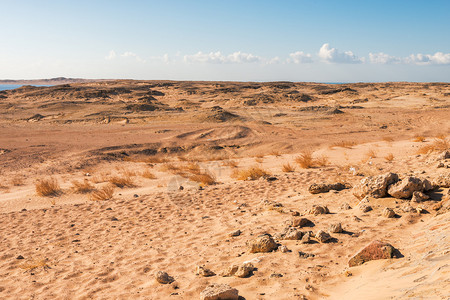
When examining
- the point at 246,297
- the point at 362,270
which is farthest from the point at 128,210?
the point at 362,270

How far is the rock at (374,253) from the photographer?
4.28m

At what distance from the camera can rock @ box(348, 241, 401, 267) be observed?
428 cm

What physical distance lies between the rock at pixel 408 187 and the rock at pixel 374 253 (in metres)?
2.62

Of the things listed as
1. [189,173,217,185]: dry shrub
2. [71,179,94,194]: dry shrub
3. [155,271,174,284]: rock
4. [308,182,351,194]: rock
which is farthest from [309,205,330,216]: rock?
[71,179,94,194]: dry shrub

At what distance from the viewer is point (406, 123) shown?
27.5 m

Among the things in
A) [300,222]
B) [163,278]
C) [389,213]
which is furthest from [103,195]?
[389,213]

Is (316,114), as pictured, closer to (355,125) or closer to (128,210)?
(355,125)

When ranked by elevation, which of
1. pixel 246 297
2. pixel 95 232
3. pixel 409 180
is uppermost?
pixel 409 180

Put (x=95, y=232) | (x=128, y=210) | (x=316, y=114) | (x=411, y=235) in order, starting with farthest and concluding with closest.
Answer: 1. (x=316, y=114)
2. (x=128, y=210)
3. (x=95, y=232)
4. (x=411, y=235)

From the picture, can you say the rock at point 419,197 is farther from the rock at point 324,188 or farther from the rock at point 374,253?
the rock at point 374,253

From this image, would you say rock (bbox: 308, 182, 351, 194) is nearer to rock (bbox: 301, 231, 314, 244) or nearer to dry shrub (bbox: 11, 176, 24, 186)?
rock (bbox: 301, 231, 314, 244)

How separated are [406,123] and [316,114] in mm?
7575

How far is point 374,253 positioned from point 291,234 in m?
1.48

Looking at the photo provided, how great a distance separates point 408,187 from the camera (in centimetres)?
658
